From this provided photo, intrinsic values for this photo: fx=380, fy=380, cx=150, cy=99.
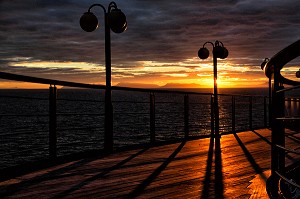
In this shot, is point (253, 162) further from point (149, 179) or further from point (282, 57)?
point (282, 57)

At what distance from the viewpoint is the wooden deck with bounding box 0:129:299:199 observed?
11.1ft

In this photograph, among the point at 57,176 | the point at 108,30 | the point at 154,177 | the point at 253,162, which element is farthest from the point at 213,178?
the point at 108,30

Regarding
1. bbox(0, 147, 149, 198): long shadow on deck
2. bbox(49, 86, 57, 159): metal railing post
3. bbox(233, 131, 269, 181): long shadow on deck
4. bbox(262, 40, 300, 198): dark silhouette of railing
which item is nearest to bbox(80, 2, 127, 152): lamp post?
bbox(0, 147, 149, 198): long shadow on deck

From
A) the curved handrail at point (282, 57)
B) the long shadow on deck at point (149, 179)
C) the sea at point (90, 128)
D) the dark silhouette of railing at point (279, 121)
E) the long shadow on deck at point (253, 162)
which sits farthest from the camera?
the sea at point (90, 128)

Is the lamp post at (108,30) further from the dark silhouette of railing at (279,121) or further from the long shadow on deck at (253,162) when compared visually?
the dark silhouette of railing at (279,121)

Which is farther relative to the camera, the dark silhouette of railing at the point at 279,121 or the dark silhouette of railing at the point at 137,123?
the dark silhouette of railing at the point at 137,123

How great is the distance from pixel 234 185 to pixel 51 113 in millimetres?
2275

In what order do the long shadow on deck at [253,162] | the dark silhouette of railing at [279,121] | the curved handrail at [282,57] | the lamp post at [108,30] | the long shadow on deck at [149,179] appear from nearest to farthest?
1. the curved handrail at [282,57]
2. the dark silhouette of railing at [279,121]
3. the long shadow on deck at [149,179]
4. the long shadow on deck at [253,162]
5. the lamp post at [108,30]

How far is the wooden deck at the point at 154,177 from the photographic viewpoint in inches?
133

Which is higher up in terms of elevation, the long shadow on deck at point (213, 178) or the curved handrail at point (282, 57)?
the curved handrail at point (282, 57)

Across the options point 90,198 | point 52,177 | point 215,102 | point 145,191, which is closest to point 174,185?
point 145,191

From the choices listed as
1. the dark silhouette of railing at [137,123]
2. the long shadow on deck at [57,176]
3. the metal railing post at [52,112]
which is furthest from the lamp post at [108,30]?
the metal railing post at [52,112]

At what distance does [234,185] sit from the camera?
3.71 m

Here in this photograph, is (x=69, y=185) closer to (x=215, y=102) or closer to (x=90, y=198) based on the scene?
(x=90, y=198)
